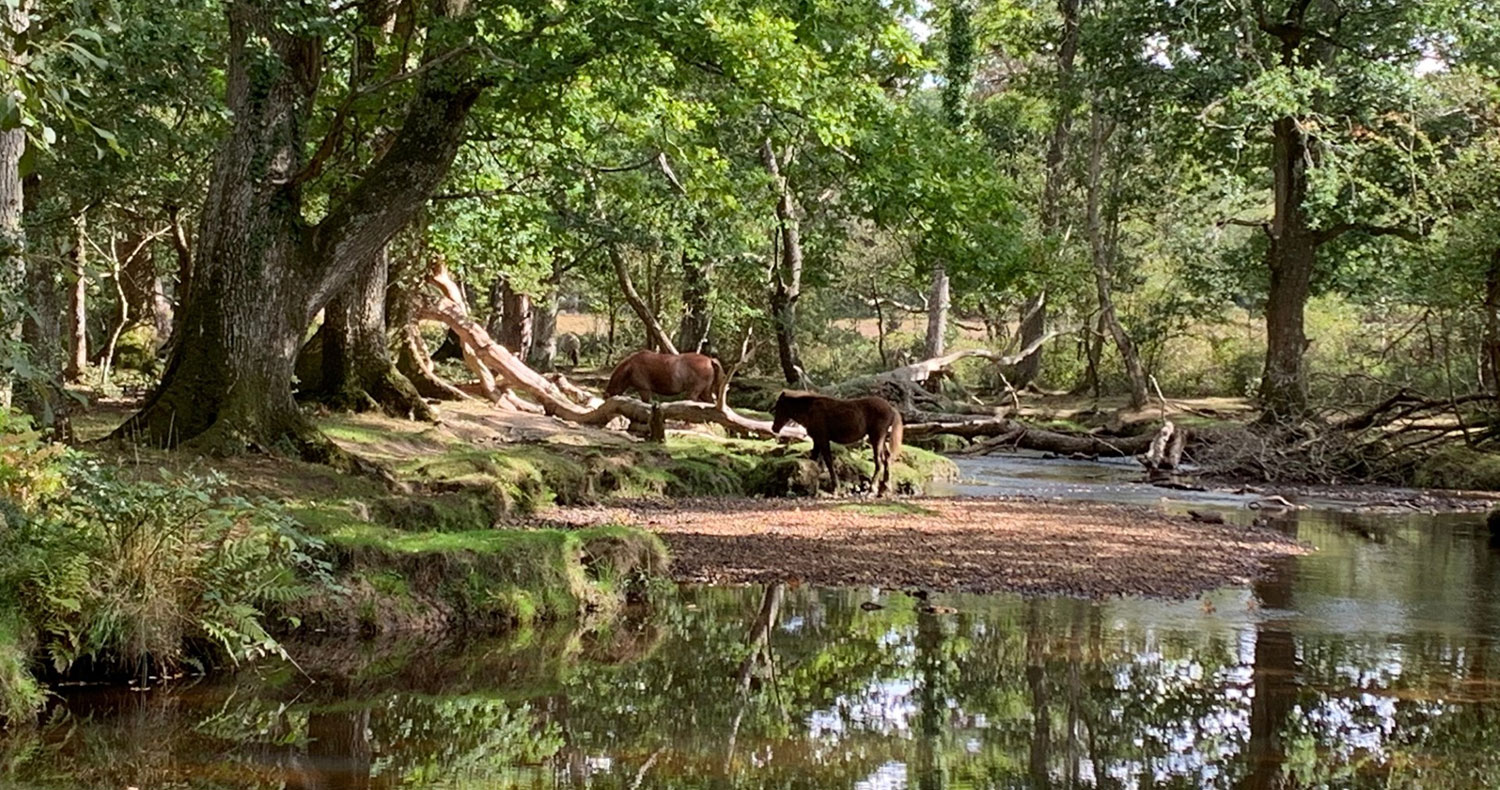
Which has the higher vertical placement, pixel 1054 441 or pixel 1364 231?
pixel 1364 231

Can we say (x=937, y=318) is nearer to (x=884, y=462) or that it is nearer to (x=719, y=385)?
(x=719, y=385)

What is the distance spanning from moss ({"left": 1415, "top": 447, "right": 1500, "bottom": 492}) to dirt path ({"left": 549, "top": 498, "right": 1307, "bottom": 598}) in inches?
335

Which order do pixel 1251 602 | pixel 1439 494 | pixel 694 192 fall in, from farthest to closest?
pixel 1439 494 < pixel 694 192 < pixel 1251 602

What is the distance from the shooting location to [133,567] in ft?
21.5

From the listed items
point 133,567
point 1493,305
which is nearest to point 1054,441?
point 1493,305

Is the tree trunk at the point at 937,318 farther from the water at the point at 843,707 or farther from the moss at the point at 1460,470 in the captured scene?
the water at the point at 843,707

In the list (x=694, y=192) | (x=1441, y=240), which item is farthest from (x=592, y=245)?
(x=1441, y=240)

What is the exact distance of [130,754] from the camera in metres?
5.35

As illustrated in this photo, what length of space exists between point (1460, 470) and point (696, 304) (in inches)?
723

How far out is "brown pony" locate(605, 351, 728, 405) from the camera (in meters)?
21.7

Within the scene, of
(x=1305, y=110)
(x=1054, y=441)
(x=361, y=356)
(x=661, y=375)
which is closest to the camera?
(x=361, y=356)

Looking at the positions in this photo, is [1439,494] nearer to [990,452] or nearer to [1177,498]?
[1177,498]

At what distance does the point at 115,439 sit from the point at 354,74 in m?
3.65

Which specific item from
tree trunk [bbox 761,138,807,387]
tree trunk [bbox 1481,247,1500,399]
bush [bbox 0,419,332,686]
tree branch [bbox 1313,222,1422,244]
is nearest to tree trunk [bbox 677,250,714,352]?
tree trunk [bbox 761,138,807,387]
